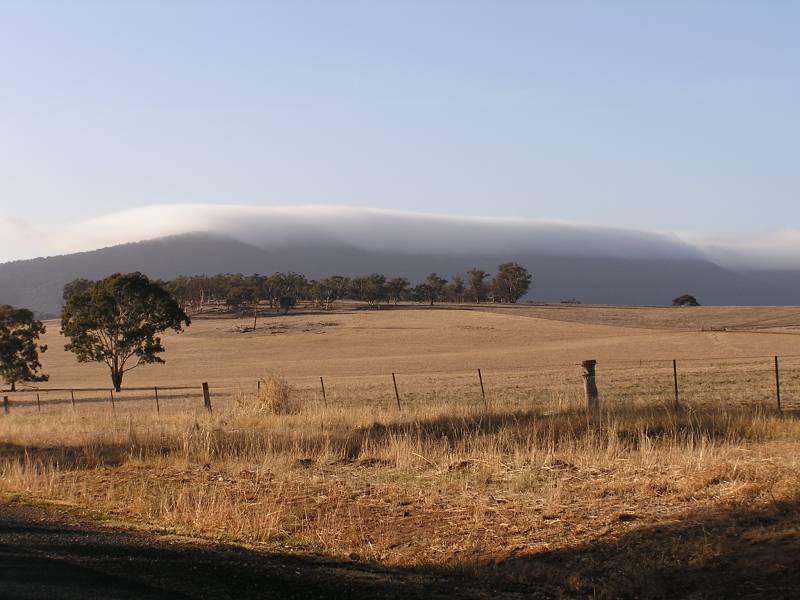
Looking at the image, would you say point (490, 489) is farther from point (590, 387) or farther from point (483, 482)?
point (590, 387)

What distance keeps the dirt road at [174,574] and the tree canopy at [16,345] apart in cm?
5445

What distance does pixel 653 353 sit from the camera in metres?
63.7

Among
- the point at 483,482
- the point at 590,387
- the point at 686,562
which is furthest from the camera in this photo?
the point at 590,387

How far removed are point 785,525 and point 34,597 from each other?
23.5ft

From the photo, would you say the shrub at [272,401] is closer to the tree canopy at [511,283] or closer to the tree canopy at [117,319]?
the tree canopy at [117,319]

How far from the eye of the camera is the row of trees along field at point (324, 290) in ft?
464

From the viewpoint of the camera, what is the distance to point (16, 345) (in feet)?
203

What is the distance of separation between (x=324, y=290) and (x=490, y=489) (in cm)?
Result: 14160

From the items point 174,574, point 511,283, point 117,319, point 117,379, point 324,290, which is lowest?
point 117,379

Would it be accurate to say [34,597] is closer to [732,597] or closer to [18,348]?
[732,597]

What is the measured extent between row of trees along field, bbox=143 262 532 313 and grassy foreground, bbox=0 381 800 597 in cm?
10353

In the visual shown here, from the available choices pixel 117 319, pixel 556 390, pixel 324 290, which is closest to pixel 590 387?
pixel 556 390

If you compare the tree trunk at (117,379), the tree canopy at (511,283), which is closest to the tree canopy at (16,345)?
the tree trunk at (117,379)

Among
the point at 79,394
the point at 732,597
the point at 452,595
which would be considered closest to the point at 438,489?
the point at 452,595
